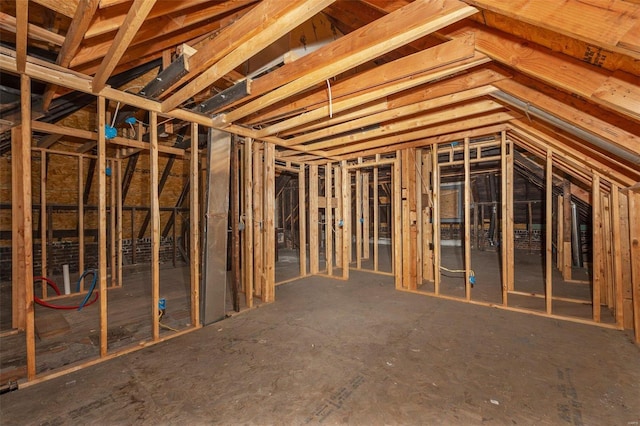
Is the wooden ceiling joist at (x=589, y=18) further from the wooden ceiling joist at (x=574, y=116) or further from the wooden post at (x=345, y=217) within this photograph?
the wooden post at (x=345, y=217)

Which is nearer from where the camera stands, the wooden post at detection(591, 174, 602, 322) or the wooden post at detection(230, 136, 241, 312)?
the wooden post at detection(591, 174, 602, 322)

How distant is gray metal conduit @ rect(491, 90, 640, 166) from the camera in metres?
1.83

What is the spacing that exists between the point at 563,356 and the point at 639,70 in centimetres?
226

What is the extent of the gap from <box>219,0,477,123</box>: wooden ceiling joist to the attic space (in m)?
0.01

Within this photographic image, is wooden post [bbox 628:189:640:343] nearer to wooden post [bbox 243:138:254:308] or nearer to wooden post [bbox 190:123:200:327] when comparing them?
wooden post [bbox 243:138:254:308]

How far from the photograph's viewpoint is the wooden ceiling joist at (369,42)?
136 cm

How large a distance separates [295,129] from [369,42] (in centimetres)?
194

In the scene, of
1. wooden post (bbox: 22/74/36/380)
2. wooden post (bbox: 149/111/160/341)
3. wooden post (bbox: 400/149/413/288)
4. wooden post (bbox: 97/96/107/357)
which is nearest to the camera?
wooden post (bbox: 22/74/36/380)

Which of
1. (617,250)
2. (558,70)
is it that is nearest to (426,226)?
(617,250)

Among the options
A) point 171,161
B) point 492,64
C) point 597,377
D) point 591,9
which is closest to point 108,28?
point 591,9

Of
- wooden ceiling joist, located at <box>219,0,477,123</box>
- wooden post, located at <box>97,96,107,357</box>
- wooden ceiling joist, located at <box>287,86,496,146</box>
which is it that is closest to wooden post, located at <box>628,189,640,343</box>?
wooden ceiling joist, located at <box>287,86,496,146</box>

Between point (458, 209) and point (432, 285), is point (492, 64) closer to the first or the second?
point (432, 285)

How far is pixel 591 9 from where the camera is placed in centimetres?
101

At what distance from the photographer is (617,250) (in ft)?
9.39
